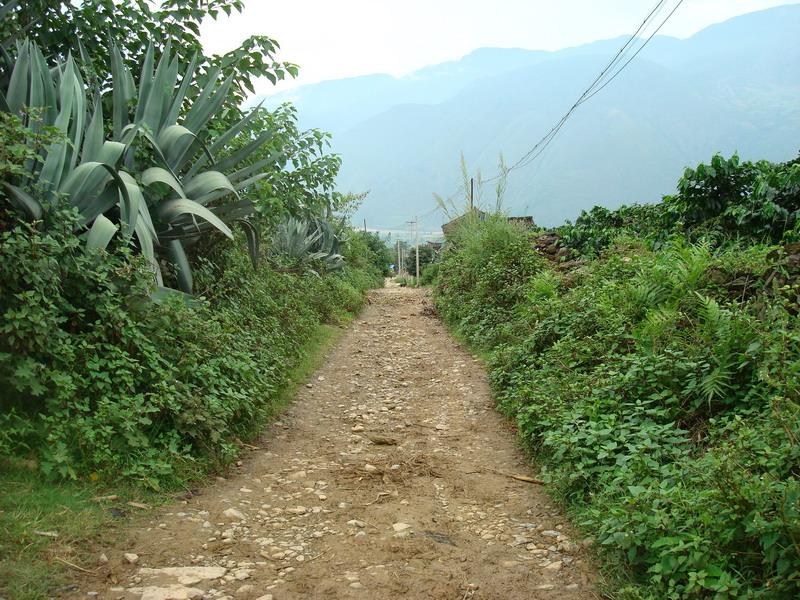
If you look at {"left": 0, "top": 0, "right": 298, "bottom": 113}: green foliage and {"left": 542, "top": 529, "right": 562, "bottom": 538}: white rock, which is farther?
{"left": 0, "top": 0, "right": 298, "bottom": 113}: green foliage

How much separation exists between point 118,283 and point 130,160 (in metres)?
1.41

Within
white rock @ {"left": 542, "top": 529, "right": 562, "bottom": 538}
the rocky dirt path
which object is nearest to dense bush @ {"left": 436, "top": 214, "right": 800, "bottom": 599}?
white rock @ {"left": 542, "top": 529, "right": 562, "bottom": 538}

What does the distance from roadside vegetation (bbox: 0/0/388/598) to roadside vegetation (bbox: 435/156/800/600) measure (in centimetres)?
233

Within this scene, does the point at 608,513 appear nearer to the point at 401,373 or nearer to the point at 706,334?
the point at 706,334

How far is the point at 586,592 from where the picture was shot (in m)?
2.58

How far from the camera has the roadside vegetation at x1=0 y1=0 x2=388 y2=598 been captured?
124 inches

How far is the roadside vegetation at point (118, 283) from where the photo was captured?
10.3 ft

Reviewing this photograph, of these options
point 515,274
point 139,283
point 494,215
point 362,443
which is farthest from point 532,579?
point 494,215

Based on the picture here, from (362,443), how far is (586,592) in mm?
2409

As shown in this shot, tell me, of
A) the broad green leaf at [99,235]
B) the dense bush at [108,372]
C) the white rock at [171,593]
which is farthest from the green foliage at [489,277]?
the white rock at [171,593]

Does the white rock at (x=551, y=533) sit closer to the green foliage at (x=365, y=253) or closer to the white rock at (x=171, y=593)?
the white rock at (x=171, y=593)

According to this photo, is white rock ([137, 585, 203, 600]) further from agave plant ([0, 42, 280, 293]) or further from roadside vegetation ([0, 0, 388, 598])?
agave plant ([0, 42, 280, 293])

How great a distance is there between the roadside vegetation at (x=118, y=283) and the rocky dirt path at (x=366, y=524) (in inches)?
11.2

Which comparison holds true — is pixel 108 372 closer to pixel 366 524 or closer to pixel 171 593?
pixel 171 593
